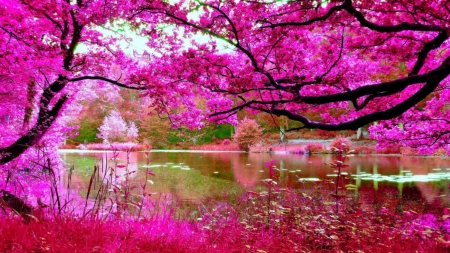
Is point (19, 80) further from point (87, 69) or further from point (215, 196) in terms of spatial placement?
point (215, 196)

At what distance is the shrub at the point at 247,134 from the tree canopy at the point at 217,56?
60.4ft

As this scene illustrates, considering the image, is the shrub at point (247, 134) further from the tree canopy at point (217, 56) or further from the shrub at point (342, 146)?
the tree canopy at point (217, 56)

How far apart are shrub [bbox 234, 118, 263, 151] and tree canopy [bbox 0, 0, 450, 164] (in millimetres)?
18398

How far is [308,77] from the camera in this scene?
3.86 meters

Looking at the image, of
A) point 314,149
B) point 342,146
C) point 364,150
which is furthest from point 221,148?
point 342,146

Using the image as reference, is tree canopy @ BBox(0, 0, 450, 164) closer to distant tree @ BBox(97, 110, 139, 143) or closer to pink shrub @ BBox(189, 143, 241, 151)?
pink shrub @ BBox(189, 143, 241, 151)

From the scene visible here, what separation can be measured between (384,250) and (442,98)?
3.54m

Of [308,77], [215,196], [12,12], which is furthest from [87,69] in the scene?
[215,196]

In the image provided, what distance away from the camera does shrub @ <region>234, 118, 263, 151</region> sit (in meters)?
24.2

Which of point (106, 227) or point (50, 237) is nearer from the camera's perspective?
point (50, 237)

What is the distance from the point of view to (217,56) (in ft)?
14.6

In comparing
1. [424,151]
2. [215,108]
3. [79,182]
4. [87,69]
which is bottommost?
[79,182]

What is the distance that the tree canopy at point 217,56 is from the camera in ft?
10.6

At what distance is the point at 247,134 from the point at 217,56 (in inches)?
798
